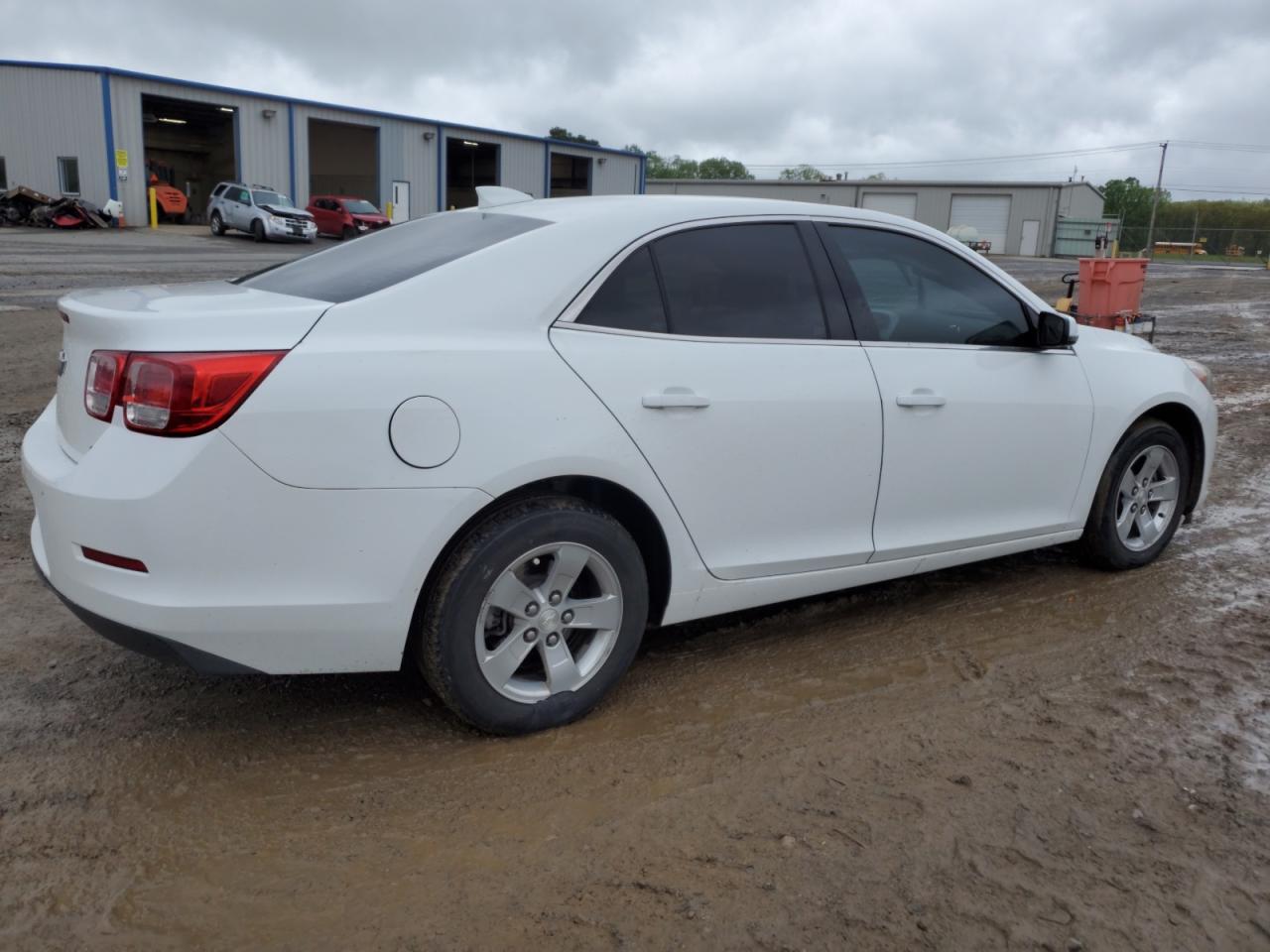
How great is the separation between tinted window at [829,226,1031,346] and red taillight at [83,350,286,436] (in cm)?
220

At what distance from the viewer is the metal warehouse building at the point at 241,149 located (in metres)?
35.8

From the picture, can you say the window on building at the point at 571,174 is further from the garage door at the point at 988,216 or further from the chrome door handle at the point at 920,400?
the chrome door handle at the point at 920,400

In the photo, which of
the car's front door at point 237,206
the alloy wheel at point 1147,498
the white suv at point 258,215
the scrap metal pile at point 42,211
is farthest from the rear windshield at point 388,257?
the scrap metal pile at point 42,211

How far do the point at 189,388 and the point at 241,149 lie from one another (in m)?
40.6

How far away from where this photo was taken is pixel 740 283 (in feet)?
11.5

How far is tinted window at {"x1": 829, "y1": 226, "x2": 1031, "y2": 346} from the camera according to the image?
384 centimetres

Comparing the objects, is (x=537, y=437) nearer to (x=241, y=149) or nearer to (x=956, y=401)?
(x=956, y=401)

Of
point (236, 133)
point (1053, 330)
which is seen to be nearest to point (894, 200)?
point (236, 133)

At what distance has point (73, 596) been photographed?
2.77 m

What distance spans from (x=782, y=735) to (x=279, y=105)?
41990mm

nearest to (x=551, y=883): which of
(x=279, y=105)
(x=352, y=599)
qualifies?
(x=352, y=599)

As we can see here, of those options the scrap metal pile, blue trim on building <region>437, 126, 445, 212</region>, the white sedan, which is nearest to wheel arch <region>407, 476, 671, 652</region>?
the white sedan

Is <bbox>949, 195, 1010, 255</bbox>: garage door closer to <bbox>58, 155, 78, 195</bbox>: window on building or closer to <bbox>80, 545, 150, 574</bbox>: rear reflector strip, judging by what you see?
<bbox>58, 155, 78, 195</bbox>: window on building

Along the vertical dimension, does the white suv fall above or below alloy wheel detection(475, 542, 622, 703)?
above
